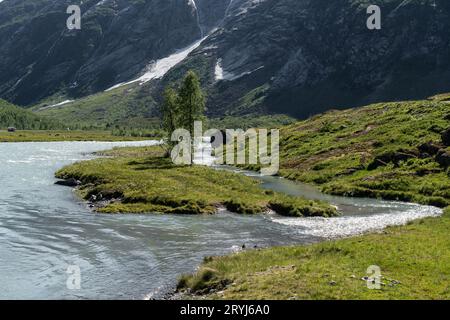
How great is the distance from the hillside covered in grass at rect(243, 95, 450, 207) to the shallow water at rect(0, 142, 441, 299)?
7.46m

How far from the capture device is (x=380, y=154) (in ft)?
280

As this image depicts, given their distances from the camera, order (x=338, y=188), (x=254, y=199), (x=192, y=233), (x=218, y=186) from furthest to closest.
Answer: (x=338, y=188), (x=218, y=186), (x=254, y=199), (x=192, y=233)

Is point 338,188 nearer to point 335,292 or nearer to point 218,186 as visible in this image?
point 218,186

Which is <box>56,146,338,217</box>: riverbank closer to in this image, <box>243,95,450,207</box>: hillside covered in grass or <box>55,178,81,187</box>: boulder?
<box>55,178,81,187</box>: boulder

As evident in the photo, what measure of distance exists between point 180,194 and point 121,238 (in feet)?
67.3

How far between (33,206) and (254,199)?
27.5 meters

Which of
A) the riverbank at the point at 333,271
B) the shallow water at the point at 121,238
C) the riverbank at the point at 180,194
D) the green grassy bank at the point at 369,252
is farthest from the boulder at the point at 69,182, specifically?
the riverbank at the point at 333,271

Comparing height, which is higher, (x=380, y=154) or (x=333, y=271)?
(x=380, y=154)

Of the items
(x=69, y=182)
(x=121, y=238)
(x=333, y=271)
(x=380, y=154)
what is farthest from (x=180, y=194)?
(x=380, y=154)

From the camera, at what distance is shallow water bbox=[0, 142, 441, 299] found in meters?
29.2

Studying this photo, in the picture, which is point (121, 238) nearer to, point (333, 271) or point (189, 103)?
point (333, 271)

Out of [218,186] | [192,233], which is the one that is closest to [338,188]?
[218,186]

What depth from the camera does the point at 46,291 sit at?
2772cm

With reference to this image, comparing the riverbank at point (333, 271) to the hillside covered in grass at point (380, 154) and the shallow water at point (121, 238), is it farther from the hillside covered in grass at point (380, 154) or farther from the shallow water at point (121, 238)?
the hillside covered in grass at point (380, 154)
